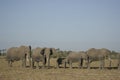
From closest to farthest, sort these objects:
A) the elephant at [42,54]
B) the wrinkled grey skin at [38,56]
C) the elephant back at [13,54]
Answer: the elephant at [42,54], the wrinkled grey skin at [38,56], the elephant back at [13,54]

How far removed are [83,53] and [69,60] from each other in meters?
2.07

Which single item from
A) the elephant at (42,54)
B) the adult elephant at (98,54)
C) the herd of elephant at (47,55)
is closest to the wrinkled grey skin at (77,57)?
the herd of elephant at (47,55)

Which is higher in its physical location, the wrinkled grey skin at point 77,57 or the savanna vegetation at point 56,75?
the wrinkled grey skin at point 77,57

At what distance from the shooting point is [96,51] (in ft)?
108

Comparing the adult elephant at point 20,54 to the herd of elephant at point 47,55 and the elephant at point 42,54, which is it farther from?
the elephant at point 42,54

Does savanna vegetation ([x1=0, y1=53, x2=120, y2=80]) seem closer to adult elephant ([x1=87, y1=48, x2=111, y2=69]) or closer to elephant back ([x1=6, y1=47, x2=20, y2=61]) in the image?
adult elephant ([x1=87, y1=48, x2=111, y2=69])

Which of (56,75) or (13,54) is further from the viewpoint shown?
(13,54)

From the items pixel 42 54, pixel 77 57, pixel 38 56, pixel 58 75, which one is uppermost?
pixel 42 54

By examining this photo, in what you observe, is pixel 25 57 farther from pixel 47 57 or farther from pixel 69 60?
pixel 69 60

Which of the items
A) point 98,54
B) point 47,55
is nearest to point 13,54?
point 47,55

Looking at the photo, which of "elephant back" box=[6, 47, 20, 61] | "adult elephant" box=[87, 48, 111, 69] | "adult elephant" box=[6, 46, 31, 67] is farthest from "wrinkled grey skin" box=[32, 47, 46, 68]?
"adult elephant" box=[87, 48, 111, 69]

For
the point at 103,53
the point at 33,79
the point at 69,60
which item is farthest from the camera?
the point at 69,60

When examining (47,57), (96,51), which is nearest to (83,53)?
(96,51)

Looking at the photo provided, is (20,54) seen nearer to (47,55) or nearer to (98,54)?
(47,55)
